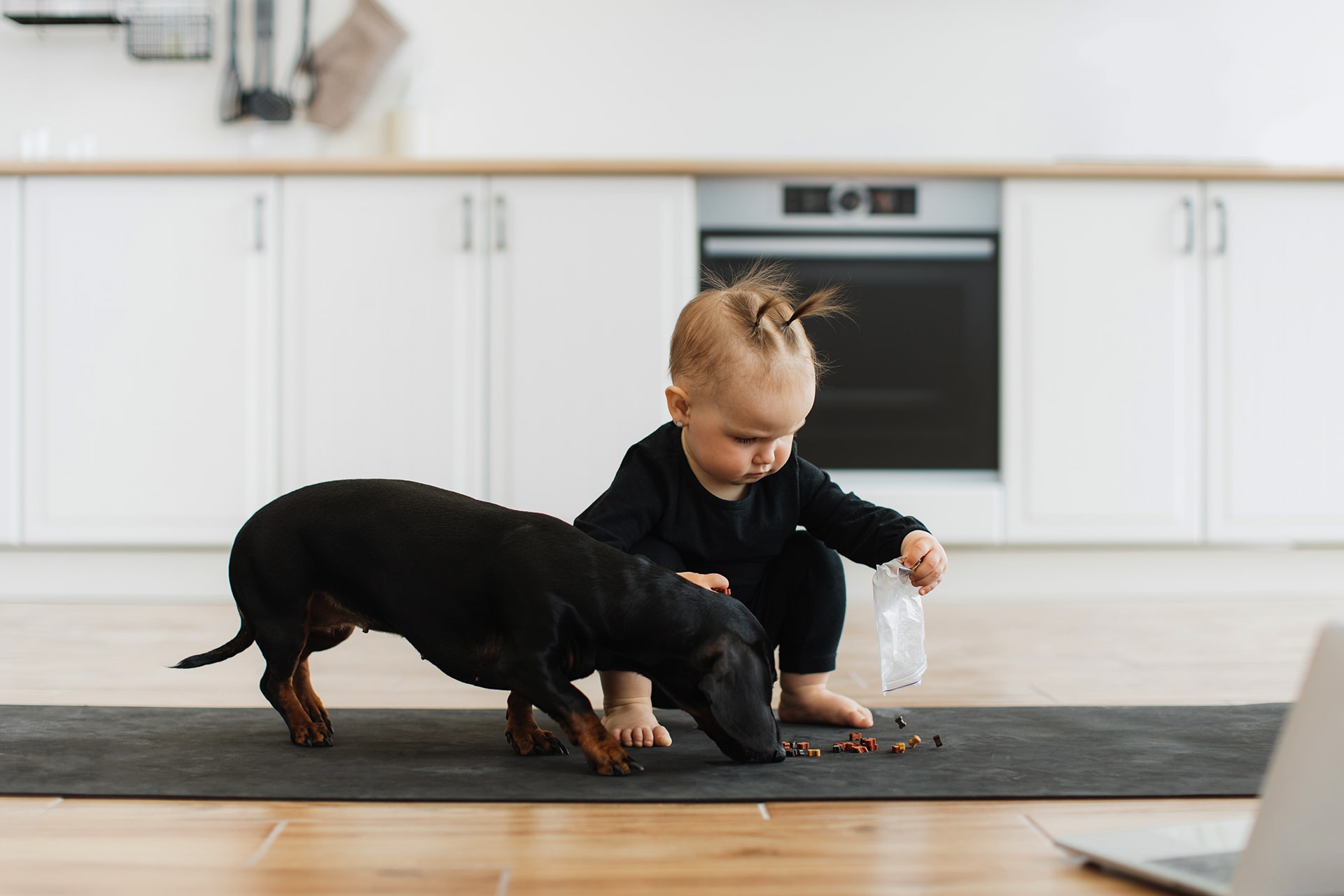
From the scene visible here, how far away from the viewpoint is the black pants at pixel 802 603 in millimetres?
1410

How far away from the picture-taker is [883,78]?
337 cm

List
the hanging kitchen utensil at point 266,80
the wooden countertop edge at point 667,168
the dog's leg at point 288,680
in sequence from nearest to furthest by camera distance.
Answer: the dog's leg at point 288,680 < the wooden countertop edge at point 667,168 < the hanging kitchen utensil at point 266,80

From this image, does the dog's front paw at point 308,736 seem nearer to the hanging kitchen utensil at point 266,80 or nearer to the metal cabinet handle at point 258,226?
the metal cabinet handle at point 258,226

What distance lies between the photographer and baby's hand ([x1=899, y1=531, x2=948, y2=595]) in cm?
130

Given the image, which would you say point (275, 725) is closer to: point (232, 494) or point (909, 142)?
point (232, 494)

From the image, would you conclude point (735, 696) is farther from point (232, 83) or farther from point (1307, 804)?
point (232, 83)

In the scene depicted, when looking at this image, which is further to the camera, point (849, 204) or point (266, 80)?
point (266, 80)

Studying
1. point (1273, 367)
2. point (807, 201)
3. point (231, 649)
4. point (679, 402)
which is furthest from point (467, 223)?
point (1273, 367)

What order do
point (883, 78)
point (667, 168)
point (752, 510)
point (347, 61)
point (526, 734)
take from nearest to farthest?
1. point (526, 734)
2. point (752, 510)
3. point (667, 168)
4. point (347, 61)
5. point (883, 78)

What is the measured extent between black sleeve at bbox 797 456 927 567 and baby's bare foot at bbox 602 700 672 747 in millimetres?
320

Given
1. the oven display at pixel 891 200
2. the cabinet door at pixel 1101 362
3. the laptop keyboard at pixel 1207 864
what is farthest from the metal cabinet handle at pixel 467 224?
the laptop keyboard at pixel 1207 864

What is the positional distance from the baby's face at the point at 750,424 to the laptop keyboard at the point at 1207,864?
0.59m

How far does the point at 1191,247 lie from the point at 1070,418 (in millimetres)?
519

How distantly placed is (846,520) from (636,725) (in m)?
0.37
